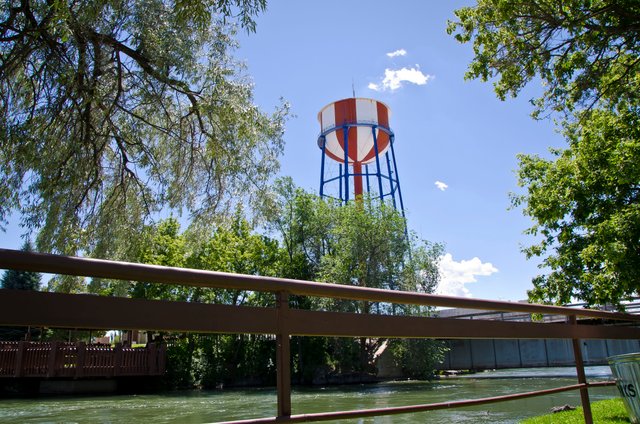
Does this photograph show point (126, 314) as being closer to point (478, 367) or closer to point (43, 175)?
point (43, 175)

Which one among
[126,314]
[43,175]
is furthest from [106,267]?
[43,175]

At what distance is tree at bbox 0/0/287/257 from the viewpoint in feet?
21.9

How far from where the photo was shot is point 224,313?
153 cm

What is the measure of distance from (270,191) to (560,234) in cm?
960

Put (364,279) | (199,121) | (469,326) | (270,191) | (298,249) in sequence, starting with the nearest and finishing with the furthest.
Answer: (469,326)
(199,121)
(270,191)
(364,279)
(298,249)

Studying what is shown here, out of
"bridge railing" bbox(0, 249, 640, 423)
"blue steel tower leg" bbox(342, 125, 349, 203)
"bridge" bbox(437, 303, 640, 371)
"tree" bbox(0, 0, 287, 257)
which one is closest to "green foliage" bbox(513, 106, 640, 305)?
"tree" bbox(0, 0, 287, 257)

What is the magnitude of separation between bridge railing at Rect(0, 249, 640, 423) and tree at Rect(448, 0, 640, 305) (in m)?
7.20

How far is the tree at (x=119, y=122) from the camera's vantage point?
21.9ft

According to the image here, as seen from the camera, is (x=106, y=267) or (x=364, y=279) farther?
(x=364, y=279)

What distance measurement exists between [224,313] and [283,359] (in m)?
0.27

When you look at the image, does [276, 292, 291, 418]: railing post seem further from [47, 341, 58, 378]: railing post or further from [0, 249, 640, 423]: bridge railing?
[47, 341, 58, 378]: railing post

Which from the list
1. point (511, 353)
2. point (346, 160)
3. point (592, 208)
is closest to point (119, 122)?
point (592, 208)

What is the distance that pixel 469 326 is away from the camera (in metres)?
2.32

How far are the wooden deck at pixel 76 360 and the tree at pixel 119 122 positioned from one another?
45.2 ft
